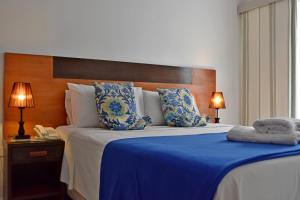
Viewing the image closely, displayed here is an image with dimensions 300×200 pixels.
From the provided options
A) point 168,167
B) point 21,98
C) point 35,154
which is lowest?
point 35,154

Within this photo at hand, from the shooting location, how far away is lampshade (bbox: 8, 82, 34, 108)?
2.42 meters

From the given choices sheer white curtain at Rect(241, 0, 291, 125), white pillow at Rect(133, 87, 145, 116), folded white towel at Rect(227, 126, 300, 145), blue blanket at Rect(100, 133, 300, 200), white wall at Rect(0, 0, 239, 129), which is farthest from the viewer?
sheer white curtain at Rect(241, 0, 291, 125)

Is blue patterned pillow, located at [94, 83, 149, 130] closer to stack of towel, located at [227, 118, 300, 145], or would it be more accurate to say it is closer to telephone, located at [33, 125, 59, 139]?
telephone, located at [33, 125, 59, 139]

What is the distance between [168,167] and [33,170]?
175 cm

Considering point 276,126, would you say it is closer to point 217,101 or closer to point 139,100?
point 139,100

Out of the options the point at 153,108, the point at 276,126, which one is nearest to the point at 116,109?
the point at 153,108

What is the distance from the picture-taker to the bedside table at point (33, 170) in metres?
2.23

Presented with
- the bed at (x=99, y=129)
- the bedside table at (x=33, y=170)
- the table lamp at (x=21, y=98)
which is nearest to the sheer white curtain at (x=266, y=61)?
the bed at (x=99, y=129)

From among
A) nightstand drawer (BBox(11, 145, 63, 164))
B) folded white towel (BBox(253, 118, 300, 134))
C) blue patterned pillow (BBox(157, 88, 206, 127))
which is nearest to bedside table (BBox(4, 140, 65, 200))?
nightstand drawer (BBox(11, 145, 63, 164))

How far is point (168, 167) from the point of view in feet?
4.41

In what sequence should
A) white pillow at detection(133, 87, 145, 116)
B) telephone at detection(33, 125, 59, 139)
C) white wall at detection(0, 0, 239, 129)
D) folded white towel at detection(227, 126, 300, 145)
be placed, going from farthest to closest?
white pillow at detection(133, 87, 145, 116)
white wall at detection(0, 0, 239, 129)
telephone at detection(33, 125, 59, 139)
folded white towel at detection(227, 126, 300, 145)

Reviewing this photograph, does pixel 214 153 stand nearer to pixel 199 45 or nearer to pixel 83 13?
pixel 83 13

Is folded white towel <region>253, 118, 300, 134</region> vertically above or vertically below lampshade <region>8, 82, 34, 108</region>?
below

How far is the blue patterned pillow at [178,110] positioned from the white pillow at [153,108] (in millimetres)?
65
